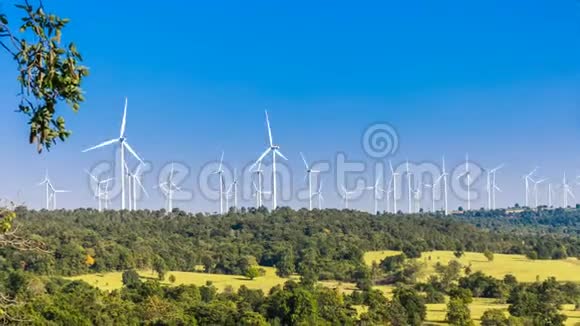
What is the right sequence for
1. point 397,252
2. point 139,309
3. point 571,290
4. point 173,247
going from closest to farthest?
point 139,309, point 571,290, point 173,247, point 397,252

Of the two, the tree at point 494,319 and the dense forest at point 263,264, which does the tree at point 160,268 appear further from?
the tree at point 494,319

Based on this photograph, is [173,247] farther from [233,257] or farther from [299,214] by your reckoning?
[299,214]

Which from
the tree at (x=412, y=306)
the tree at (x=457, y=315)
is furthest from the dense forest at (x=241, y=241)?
the tree at (x=457, y=315)

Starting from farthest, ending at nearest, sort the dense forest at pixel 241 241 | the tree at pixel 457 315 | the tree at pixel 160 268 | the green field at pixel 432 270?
the dense forest at pixel 241 241 → the tree at pixel 160 268 → the green field at pixel 432 270 → the tree at pixel 457 315

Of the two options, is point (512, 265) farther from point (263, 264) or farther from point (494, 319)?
point (494, 319)

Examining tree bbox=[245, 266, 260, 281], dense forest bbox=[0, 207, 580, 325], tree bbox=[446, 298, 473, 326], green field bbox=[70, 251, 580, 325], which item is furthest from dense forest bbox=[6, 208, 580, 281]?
tree bbox=[446, 298, 473, 326]

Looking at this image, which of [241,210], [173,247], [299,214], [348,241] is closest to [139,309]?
[173,247]

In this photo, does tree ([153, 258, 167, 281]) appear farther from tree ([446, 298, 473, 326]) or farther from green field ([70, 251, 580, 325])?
tree ([446, 298, 473, 326])
